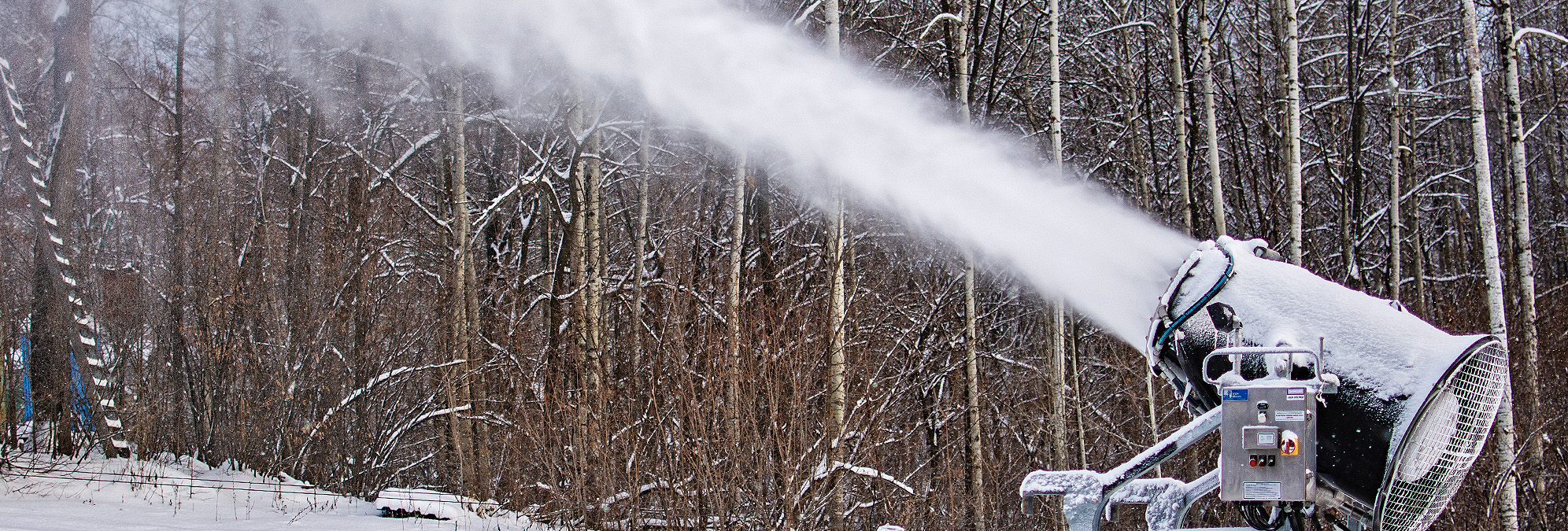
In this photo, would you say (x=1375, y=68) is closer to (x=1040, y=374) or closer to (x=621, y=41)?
(x=1040, y=374)

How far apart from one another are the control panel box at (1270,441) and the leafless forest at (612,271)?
3331mm

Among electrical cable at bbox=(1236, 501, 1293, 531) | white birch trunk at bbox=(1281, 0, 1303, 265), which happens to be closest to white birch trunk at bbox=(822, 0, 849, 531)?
electrical cable at bbox=(1236, 501, 1293, 531)

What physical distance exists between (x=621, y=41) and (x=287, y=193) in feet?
28.8

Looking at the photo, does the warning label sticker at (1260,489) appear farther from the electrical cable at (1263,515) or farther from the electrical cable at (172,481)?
the electrical cable at (172,481)

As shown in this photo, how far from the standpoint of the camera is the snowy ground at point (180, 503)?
25.6 feet

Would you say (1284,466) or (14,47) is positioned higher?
(14,47)

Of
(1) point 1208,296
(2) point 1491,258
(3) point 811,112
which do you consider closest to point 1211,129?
(2) point 1491,258

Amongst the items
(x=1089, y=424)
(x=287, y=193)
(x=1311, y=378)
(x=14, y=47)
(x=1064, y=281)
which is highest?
(x=14, y=47)

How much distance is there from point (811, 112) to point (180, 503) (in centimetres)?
652

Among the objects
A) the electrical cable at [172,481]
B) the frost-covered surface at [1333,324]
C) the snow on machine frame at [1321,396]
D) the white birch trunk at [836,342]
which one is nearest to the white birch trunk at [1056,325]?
the white birch trunk at [836,342]

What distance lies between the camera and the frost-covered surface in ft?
11.3

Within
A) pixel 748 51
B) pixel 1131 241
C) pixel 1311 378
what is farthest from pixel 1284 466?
pixel 748 51

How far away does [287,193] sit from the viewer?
16.6 meters

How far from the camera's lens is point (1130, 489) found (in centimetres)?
389
